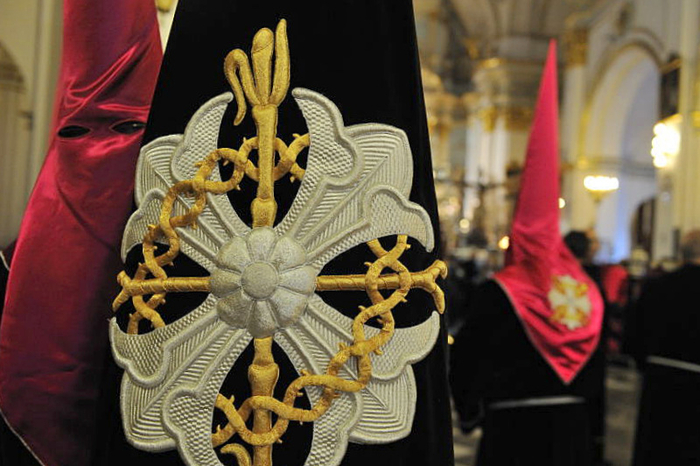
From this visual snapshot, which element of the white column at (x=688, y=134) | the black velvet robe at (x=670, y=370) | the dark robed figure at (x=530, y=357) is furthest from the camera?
the white column at (x=688, y=134)

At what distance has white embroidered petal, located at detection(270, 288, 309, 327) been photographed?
45.2 inches

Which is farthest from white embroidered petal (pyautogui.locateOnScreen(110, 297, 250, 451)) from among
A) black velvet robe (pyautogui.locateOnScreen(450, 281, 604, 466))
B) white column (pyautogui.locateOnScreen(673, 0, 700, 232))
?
white column (pyautogui.locateOnScreen(673, 0, 700, 232))

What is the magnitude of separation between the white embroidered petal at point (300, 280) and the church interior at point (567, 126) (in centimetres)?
162

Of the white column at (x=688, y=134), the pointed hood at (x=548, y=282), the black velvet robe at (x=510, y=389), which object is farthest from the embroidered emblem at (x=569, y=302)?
the white column at (x=688, y=134)

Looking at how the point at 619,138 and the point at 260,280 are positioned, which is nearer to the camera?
the point at 260,280

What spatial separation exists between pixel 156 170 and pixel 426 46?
782 inches

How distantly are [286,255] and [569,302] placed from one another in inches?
110

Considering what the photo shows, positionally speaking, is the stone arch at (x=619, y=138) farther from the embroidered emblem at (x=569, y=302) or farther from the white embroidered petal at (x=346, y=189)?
the white embroidered petal at (x=346, y=189)

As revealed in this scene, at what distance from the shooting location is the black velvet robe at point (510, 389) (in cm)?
368

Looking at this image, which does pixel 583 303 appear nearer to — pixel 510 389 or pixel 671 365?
pixel 510 389

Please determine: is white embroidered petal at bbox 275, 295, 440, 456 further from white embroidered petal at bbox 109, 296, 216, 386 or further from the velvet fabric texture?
the velvet fabric texture

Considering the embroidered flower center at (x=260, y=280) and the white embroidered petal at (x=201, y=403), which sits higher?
the embroidered flower center at (x=260, y=280)

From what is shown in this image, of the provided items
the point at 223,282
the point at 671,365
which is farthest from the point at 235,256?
the point at 671,365

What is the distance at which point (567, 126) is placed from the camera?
14.7m
